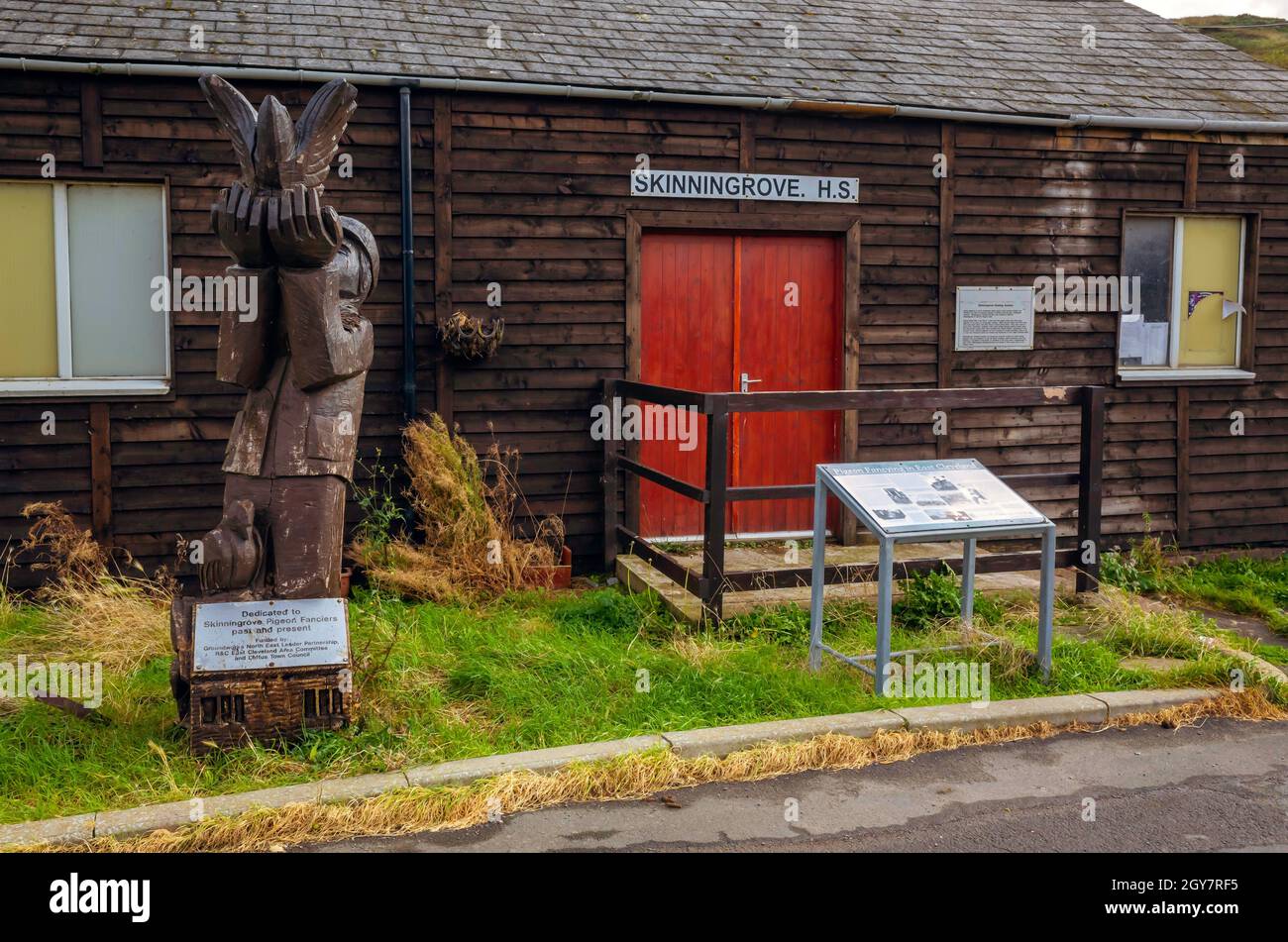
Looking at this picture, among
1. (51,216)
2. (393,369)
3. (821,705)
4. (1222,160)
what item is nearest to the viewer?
(821,705)

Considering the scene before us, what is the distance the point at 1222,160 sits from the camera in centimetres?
1013

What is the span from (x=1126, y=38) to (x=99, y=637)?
10516 millimetres

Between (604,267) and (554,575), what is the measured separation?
229 centimetres

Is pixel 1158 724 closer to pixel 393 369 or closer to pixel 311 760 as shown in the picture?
pixel 311 760

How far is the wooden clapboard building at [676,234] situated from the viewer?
25.6 feet

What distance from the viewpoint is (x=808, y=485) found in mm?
6895

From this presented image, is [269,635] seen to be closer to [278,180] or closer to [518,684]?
[518,684]

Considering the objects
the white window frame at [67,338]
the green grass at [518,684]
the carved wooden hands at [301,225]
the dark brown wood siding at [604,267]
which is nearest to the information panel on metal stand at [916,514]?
the green grass at [518,684]

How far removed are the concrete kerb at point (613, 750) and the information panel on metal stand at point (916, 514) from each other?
35 cm

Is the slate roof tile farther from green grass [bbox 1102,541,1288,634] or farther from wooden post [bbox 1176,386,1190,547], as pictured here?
green grass [bbox 1102,541,1288,634]

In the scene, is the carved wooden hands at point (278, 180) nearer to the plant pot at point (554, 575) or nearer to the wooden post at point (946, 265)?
the plant pot at point (554, 575)

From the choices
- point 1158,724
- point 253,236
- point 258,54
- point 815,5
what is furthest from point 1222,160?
point 253,236

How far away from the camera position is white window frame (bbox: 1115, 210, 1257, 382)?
33.0 ft

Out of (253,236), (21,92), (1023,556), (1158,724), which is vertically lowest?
(1158,724)
